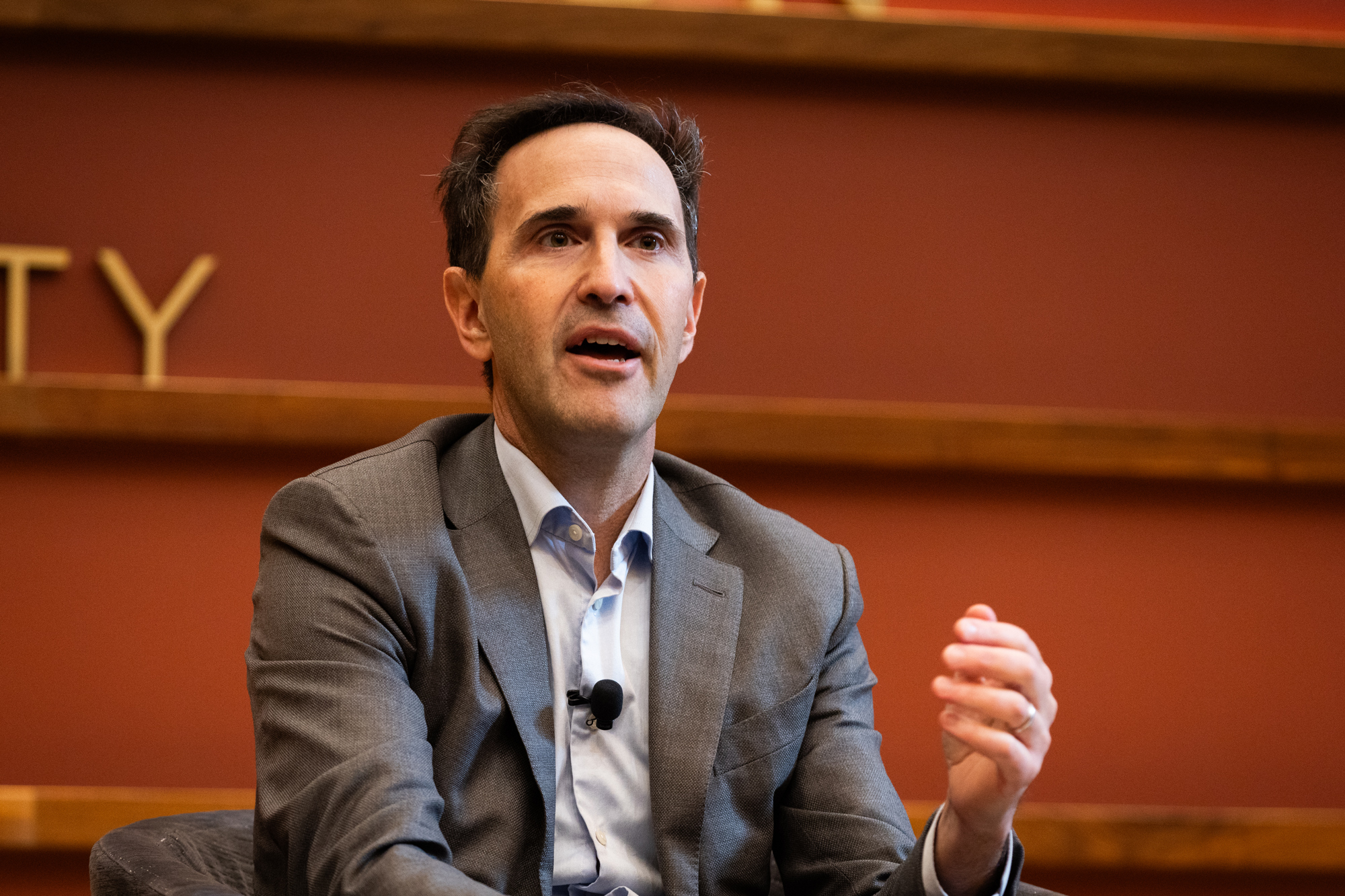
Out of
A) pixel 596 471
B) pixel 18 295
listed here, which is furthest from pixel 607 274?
pixel 18 295

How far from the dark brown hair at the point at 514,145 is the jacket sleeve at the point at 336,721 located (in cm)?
48

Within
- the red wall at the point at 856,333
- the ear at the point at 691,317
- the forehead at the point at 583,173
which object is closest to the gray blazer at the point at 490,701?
the ear at the point at 691,317

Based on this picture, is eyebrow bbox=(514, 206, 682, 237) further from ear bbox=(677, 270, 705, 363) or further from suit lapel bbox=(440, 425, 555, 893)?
suit lapel bbox=(440, 425, 555, 893)

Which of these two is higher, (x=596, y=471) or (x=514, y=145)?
(x=514, y=145)

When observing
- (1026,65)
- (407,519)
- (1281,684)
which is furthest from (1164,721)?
(407,519)

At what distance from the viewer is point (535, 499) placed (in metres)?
1.59

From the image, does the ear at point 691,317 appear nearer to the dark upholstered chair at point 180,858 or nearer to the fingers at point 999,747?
the fingers at point 999,747

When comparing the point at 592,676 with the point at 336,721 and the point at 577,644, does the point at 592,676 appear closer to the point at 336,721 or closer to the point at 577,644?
the point at 577,644

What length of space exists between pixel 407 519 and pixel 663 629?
1.17 ft

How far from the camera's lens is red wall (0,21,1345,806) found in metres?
2.46

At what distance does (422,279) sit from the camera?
8.40ft

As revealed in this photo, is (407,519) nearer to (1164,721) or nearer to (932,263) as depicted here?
(932,263)

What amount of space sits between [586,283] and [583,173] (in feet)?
0.54

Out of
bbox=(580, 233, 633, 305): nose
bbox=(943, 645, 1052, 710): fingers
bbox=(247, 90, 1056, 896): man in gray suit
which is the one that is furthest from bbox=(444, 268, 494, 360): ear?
bbox=(943, 645, 1052, 710): fingers
